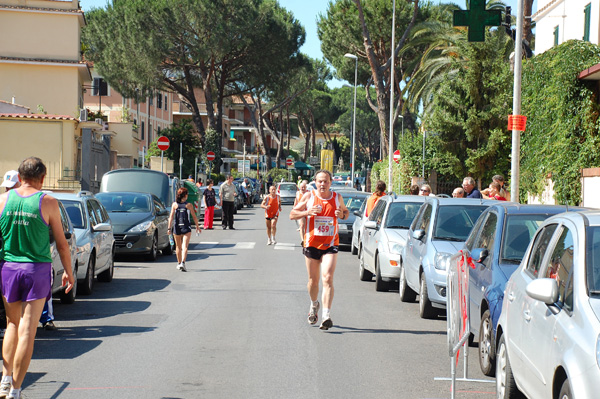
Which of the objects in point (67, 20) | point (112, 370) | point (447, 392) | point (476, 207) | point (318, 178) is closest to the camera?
point (447, 392)

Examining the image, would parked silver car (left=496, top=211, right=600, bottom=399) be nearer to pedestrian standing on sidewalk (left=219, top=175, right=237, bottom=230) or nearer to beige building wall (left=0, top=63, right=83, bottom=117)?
pedestrian standing on sidewalk (left=219, top=175, right=237, bottom=230)

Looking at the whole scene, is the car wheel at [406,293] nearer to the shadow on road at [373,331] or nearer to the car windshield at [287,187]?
the shadow on road at [373,331]

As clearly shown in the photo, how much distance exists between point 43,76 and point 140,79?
5604 millimetres

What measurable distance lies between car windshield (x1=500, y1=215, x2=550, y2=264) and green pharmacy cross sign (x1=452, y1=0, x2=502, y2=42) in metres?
7.11

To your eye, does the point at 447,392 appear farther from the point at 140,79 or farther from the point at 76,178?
the point at 140,79

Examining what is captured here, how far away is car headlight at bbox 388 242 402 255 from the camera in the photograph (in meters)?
14.0

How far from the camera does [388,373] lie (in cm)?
793

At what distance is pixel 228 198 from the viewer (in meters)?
31.0

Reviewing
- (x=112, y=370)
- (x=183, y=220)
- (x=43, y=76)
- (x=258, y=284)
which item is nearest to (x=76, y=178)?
(x=43, y=76)

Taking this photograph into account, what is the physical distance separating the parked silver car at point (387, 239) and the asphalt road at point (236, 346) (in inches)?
18.4

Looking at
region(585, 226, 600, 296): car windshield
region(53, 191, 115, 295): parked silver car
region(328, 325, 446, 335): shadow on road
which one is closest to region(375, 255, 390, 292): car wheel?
region(328, 325, 446, 335): shadow on road

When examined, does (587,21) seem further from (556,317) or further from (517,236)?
(556,317)

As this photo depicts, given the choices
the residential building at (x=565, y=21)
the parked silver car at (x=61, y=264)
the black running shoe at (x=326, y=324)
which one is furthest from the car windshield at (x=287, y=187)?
the black running shoe at (x=326, y=324)

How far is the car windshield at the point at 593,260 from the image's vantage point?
5.15m
